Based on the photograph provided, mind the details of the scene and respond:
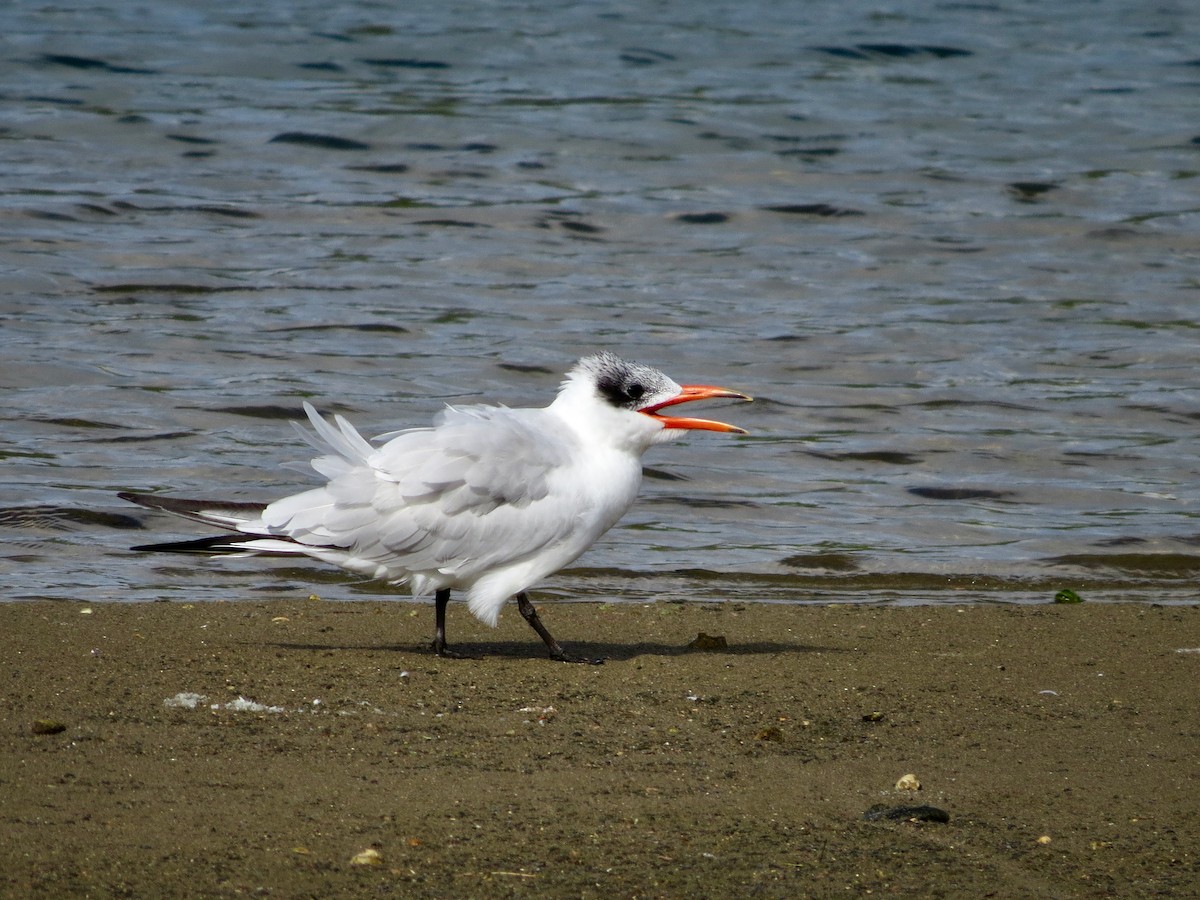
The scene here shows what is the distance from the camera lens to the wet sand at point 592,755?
12.2 ft

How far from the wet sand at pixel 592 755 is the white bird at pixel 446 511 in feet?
1.03

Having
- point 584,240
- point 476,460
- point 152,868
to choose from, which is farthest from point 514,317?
point 152,868

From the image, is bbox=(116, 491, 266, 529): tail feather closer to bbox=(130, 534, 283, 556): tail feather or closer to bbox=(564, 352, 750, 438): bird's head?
bbox=(130, 534, 283, 556): tail feather

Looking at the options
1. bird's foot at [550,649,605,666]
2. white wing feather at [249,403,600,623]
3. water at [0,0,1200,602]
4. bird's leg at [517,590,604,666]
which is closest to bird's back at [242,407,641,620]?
white wing feather at [249,403,600,623]

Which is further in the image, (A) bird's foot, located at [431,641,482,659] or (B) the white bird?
(A) bird's foot, located at [431,641,482,659]

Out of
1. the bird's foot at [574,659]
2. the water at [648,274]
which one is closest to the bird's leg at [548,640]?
the bird's foot at [574,659]

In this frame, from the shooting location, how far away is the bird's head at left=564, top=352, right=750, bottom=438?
5715 mm

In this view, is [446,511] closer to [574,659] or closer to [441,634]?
[441,634]

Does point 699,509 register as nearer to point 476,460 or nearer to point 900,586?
point 900,586

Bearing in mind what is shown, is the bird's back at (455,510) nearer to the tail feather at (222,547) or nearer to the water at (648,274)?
the tail feather at (222,547)

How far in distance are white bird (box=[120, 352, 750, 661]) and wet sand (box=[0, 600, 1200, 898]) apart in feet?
1.03

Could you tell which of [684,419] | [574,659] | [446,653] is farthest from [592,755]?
[684,419]

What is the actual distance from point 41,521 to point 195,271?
4.89 meters

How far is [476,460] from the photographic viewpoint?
5.53 meters
